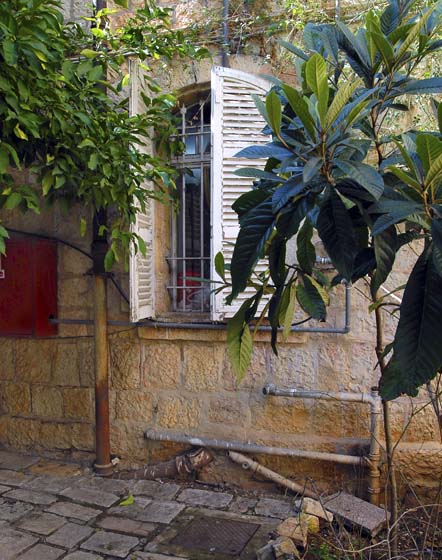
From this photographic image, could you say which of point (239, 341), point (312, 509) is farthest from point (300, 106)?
point (312, 509)

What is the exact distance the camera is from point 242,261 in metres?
1.55

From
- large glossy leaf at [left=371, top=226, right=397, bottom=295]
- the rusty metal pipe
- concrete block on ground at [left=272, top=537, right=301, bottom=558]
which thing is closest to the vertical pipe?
concrete block on ground at [left=272, top=537, right=301, bottom=558]

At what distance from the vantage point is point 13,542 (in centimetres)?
312

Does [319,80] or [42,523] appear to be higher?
[319,80]

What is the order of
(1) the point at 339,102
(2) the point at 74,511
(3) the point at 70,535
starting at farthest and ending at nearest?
(2) the point at 74,511 → (3) the point at 70,535 → (1) the point at 339,102

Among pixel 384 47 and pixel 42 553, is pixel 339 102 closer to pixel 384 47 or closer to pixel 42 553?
pixel 384 47

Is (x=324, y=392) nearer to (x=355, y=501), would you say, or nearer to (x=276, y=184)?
(x=355, y=501)

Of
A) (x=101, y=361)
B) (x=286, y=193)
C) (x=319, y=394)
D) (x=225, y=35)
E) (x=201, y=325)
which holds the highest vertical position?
(x=225, y=35)

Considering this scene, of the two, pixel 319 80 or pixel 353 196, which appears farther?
pixel 353 196

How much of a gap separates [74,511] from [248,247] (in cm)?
274

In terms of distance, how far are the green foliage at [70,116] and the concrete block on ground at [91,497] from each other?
1600 millimetres

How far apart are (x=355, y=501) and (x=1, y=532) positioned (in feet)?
6.99

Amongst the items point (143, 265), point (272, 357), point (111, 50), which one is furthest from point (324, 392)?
point (111, 50)

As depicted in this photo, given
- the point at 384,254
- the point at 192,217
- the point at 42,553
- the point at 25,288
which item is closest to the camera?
the point at 384,254
